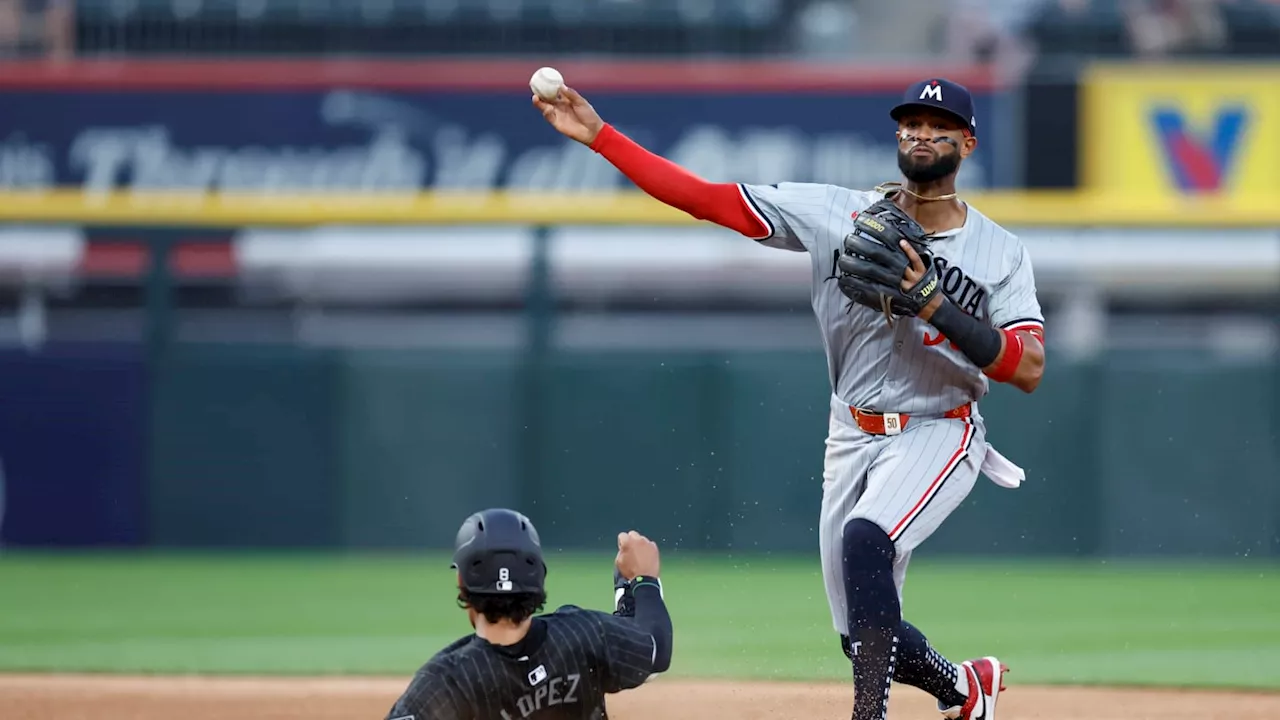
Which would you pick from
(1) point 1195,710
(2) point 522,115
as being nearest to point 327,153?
(2) point 522,115

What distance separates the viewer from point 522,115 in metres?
13.1

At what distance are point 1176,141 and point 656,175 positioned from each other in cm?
874

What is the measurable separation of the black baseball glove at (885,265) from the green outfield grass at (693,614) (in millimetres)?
2987

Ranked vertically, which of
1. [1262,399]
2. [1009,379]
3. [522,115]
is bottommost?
[1262,399]

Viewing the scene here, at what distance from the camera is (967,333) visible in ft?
14.5

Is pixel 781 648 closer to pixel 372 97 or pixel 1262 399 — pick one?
pixel 1262 399

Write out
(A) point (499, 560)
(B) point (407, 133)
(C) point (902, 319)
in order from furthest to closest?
(B) point (407, 133) → (C) point (902, 319) → (A) point (499, 560)

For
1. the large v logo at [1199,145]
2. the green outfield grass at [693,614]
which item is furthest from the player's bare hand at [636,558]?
the large v logo at [1199,145]

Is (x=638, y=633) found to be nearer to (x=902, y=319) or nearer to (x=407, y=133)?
(x=902, y=319)

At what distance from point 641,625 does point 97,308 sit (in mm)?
8746

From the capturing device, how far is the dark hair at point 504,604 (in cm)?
347

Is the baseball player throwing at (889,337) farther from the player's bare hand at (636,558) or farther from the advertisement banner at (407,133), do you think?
the advertisement banner at (407,133)

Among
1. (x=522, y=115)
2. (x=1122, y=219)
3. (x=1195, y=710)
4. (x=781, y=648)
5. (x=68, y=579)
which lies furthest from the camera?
(x=522, y=115)

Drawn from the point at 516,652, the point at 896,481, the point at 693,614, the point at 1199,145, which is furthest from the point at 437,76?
the point at 516,652
